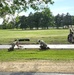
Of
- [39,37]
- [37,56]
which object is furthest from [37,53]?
[39,37]

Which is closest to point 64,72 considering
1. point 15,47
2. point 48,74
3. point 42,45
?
point 48,74

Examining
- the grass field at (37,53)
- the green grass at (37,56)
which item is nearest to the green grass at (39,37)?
the grass field at (37,53)

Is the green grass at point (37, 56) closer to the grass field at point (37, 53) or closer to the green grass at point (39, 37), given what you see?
the grass field at point (37, 53)

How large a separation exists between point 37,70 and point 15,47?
11.2m

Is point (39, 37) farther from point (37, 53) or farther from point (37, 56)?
point (37, 56)

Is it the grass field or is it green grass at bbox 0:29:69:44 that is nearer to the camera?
the grass field

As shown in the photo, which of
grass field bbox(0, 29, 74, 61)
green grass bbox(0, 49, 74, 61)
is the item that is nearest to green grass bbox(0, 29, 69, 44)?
grass field bbox(0, 29, 74, 61)

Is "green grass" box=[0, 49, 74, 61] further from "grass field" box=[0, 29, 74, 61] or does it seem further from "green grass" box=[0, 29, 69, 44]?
"green grass" box=[0, 29, 69, 44]

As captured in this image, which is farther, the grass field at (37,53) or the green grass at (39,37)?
the green grass at (39,37)

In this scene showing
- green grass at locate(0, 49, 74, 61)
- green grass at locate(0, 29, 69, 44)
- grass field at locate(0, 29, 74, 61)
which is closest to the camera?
green grass at locate(0, 49, 74, 61)

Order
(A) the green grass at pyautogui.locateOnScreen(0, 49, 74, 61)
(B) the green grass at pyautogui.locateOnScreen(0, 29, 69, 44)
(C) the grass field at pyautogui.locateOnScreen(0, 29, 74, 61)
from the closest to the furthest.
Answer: (A) the green grass at pyautogui.locateOnScreen(0, 49, 74, 61) < (C) the grass field at pyautogui.locateOnScreen(0, 29, 74, 61) < (B) the green grass at pyautogui.locateOnScreen(0, 29, 69, 44)

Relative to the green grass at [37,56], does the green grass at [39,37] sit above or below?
below

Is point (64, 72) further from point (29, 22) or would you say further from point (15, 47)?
point (29, 22)

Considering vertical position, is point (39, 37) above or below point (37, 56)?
below
